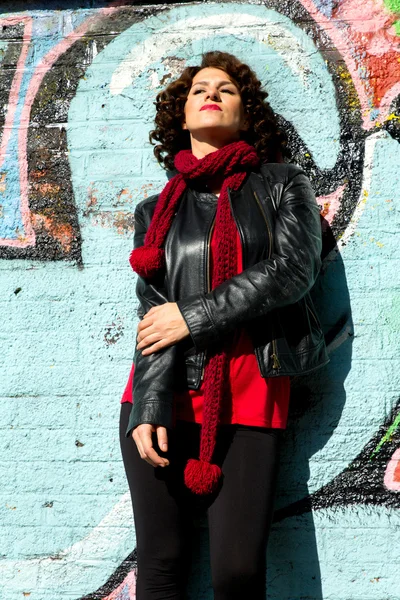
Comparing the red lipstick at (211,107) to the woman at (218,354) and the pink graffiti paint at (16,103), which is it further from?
the pink graffiti paint at (16,103)

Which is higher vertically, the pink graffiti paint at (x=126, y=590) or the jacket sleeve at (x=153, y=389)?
the jacket sleeve at (x=153, y=389)

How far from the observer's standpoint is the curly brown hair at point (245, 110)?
2.48 meters

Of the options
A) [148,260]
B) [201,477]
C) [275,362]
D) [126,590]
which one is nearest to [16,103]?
[148,260]

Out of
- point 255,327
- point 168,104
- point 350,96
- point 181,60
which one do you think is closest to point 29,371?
point 255,327

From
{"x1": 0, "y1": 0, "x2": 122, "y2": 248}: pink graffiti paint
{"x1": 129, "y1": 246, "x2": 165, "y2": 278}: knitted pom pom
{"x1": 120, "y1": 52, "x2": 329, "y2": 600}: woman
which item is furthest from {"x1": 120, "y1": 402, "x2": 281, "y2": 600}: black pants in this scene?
{"x1": 0, "y1": 0, "x2": 122, "y2": 248}: pink graffiti paint

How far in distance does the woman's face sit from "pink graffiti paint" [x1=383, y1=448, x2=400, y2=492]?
4.69ft

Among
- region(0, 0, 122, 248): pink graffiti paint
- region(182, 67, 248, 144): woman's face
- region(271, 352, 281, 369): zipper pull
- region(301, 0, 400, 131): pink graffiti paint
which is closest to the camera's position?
region(271, 352, 281, 369): zipper pull

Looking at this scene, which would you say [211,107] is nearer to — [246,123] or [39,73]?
[246,123]

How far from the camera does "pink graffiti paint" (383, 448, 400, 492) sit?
8.14 ft

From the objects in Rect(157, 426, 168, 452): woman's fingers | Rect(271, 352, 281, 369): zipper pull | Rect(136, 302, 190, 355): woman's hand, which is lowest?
Rect(157, 426, 168, 452): woman's fingers

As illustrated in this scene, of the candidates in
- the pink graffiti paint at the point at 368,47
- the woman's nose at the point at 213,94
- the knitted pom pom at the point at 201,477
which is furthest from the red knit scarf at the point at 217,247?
the pink graffiti paint at the point at 368,47

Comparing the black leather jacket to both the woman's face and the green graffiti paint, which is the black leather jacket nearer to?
the woman's face

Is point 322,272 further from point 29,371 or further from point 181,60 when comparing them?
point 29,371

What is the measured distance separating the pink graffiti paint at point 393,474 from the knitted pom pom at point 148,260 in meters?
1.23
